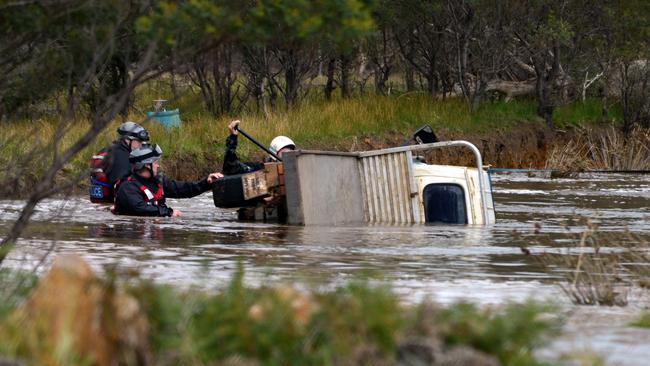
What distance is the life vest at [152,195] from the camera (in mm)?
16562

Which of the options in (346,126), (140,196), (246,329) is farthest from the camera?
(346,126)

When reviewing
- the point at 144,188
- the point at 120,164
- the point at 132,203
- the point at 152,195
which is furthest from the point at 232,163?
the point at 132,203

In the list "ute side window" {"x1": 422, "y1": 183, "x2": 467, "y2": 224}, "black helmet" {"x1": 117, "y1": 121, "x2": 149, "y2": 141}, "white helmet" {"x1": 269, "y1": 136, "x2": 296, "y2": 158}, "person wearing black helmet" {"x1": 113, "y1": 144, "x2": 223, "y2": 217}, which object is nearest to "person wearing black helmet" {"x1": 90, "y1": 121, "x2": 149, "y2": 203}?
"black helmet" {"x1": 117, "y1": 121, "x2": 149, "y2": 141}

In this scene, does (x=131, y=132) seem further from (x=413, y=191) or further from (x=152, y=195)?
(x=413, y=191)

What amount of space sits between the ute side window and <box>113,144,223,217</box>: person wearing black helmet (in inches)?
107

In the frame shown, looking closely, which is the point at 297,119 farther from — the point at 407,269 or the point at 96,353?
the point at 96,353

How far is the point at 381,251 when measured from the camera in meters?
14.1

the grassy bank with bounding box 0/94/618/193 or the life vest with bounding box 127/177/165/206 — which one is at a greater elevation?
the grassy bank with bounding box 0/94/618/193

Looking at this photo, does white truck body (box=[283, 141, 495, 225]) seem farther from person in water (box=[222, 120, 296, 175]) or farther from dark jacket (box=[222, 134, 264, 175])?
dark jacket (box=[222, 134, 264, 175])

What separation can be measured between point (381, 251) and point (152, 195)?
151 inches

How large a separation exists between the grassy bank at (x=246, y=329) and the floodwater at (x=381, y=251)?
1.22 meters

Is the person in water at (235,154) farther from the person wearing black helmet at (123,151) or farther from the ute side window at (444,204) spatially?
the ute side window at (444,204)

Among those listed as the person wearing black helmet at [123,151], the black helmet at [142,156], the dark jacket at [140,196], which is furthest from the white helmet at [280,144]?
the black helmet at [142,156]

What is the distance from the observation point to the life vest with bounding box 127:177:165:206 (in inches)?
652
